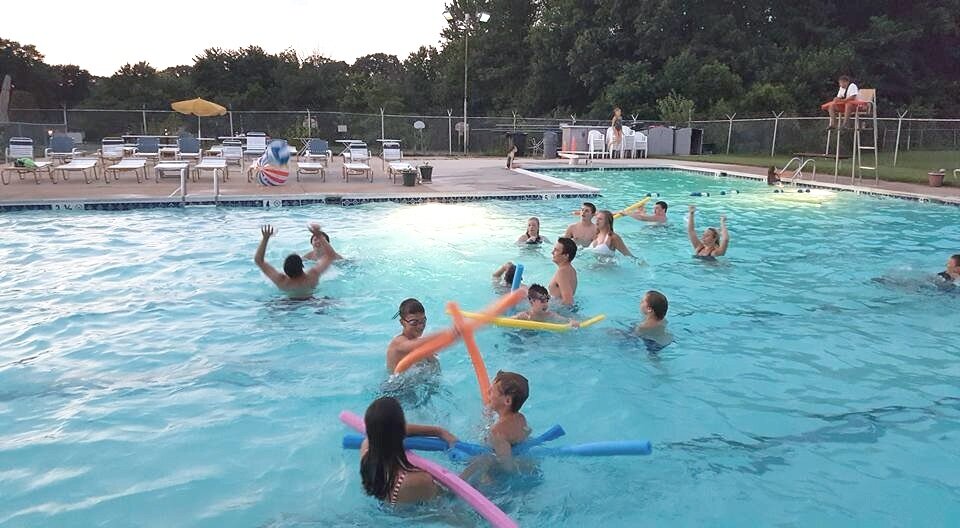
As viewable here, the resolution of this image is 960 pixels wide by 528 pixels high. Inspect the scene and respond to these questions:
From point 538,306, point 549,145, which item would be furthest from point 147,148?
point 549,145

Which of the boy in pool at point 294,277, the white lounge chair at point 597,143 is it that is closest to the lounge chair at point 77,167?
the boy in pool at point 294,277

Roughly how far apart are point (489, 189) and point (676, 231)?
17.1 ft

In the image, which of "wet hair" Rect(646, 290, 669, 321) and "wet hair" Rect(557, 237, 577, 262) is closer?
"wet hair" Rect(646, 290, 669, 321)

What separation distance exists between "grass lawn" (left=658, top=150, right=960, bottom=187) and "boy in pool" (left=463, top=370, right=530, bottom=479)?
56.6 feet

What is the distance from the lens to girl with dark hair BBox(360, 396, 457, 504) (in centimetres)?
327

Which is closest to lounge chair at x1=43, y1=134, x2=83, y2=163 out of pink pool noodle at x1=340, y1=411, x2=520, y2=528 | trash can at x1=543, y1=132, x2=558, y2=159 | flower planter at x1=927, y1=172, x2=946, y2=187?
trash can at x1=543, y1=132, x2=558, y2=159

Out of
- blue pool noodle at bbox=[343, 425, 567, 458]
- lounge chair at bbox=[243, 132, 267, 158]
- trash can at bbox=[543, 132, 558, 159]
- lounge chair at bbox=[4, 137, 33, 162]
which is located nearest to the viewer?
blue pool noodle at bbox=[343, 425, 567, 458]

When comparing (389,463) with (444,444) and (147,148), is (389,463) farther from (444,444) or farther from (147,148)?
(147,148)

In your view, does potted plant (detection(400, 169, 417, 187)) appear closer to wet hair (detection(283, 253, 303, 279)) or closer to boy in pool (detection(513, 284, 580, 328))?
wet hair (detection(283, 253, 303, 279))

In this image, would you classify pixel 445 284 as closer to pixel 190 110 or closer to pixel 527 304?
pixel 527 304

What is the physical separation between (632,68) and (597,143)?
460 inches

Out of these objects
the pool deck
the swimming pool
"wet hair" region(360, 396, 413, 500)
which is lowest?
the swimming pool

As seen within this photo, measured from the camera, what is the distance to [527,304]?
6.89m

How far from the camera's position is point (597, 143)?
2711 centimetres
